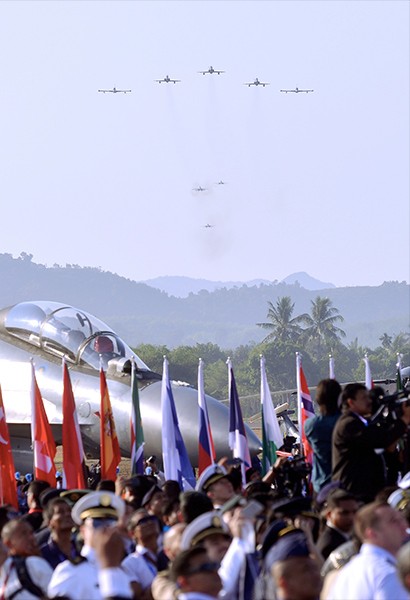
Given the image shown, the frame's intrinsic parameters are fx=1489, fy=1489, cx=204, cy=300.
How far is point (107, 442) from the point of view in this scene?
21.6 m

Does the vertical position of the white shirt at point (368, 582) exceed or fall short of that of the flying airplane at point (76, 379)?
it falls short

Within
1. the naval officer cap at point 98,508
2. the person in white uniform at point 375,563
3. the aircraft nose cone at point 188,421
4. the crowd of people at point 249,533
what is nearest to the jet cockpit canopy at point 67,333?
the aircraft nose cone at point 188,421

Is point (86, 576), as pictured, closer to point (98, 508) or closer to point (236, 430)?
point (98, 508)

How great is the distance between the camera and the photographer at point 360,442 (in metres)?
12.4

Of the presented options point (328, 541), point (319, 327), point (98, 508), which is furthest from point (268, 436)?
point (319, 327)

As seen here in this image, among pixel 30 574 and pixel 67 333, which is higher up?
pixel 67 333

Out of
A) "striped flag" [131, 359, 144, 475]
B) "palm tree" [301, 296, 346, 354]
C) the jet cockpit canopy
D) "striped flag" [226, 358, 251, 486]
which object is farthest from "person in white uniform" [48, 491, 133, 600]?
"palm tree" [301, 296, 346, 354]

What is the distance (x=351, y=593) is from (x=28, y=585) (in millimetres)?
2412

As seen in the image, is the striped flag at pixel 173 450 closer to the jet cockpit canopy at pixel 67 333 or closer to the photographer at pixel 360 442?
the jet cockpit canopy at pixel 67 333

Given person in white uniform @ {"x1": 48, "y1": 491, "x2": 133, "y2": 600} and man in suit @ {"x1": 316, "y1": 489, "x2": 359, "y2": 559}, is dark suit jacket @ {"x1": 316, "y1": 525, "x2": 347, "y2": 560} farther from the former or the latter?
person in white uniform @ {"x1": 48, "y1": 491, "x2": 133, "y2": 600}

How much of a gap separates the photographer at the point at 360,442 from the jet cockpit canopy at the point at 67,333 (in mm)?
12073

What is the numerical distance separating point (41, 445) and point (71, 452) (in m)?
0.42

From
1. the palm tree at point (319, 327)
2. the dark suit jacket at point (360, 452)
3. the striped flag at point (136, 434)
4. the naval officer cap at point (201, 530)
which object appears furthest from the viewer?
the palm tree at point (319, 327)

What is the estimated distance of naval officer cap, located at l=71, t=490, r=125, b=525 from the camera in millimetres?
11070
